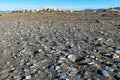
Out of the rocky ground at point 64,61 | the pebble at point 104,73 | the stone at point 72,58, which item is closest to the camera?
the pebble at point 104,73

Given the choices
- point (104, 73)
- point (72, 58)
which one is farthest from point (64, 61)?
point (104, 73)

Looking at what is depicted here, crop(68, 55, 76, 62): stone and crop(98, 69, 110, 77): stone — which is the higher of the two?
crop(98, 69, 110, 77): stone

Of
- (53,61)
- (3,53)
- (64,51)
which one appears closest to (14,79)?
(53,61)

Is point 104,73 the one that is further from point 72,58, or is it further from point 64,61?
point 72,58

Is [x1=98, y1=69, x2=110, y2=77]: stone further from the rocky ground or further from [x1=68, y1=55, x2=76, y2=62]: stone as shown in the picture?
[x1=68, y1=55, x2=76, y2=62]: stone

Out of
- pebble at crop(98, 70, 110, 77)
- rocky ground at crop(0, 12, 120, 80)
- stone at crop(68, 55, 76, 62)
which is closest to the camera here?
pebble at crop(98, 70, 110, 77)

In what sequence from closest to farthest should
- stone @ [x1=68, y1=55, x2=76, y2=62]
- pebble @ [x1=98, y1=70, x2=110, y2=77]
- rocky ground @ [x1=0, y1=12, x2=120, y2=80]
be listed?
pebble @ [x1=98, y1=70, x2=110, y2=77], rocky ground @ [x1=0, y1=12, x2=120, y2=80], stone @ [x1=68, y1=55, x2=76, y2=62]

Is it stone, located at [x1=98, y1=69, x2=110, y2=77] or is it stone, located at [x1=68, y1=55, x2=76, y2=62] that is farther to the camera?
stone, located at [x1=68, y1=55, x2=76, y2=62]

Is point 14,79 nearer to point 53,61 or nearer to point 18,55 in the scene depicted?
point 53,61

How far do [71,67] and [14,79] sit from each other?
7.03 ft

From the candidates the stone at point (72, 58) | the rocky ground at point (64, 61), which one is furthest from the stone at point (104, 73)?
the stone at point (72, 58)

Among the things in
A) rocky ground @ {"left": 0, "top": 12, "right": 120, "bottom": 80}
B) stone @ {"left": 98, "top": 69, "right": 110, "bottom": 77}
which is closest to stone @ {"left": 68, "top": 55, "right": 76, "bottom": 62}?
rocky ground @ {"left": 0, "top": 12, "right": 120, "bottom": 80}

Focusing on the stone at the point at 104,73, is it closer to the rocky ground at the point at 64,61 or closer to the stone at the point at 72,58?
the rocky ground at the point at 64,61

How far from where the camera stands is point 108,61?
379 inches
